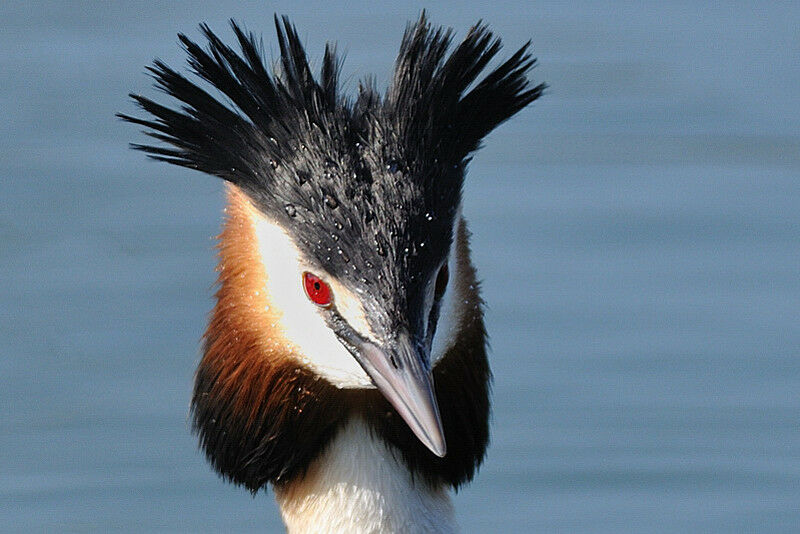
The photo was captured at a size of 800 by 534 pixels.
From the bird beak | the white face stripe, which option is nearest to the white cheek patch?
the white face stripe

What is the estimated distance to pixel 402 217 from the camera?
6223 mm

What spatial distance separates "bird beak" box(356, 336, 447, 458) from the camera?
20.0 ft

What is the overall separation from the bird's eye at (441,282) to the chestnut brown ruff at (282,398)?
175mm

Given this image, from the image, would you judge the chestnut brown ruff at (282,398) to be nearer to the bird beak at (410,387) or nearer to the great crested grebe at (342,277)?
the great crested grebe at (342,277)

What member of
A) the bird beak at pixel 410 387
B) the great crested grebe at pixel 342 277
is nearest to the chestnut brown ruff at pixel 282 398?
the great crested grebe at pixel 342 277

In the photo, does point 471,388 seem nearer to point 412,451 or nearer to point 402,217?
point 412,451

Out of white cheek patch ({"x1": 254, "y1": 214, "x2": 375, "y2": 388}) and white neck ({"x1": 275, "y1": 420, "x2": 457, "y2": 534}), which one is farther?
white neck ({"x1": 275, "y1": 420, "x2": 457, "y2": 534})

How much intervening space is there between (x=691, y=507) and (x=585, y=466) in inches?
19.7

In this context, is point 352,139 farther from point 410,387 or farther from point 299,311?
point 410,387

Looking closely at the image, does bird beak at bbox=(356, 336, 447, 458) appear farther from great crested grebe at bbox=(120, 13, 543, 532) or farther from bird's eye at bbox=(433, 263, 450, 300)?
bird's eye at bbox=(433, 263, 450, 300)

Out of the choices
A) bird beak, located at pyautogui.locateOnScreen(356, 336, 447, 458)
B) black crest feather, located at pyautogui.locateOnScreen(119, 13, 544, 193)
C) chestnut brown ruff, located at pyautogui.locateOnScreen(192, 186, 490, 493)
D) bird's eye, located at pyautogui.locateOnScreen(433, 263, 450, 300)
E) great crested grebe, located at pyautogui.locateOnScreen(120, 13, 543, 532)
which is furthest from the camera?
chestnut brown ruff, located at pyautogui.locateOnScreen(192, 186, 490, 493)

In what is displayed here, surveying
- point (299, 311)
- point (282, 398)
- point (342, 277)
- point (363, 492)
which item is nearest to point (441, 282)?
point (342, 277)

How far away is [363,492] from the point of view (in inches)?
264

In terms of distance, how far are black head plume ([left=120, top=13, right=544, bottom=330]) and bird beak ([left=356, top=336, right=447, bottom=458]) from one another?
5.4 inches
